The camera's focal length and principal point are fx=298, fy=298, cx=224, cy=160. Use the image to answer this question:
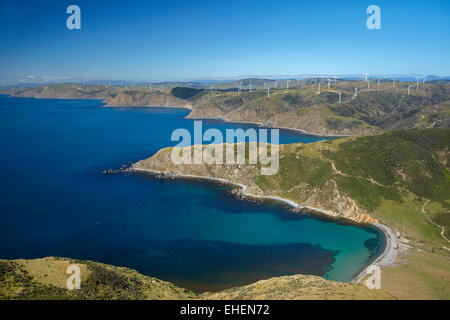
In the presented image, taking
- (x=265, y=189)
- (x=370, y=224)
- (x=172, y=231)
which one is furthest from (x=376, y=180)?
(x=172, y=231)

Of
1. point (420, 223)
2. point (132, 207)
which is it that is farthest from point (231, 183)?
point (420, 223)

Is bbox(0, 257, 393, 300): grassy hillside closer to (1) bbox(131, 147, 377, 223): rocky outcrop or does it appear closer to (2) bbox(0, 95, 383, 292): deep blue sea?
(2) bbox(0, 95, 383, 292): deep blue sea

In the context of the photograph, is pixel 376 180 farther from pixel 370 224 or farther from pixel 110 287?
pixel 110 287

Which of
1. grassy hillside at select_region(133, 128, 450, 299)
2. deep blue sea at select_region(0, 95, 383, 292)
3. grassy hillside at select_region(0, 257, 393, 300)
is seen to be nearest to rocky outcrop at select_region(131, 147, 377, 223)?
grassy hillside at select_region(133, 128, 450, 299)

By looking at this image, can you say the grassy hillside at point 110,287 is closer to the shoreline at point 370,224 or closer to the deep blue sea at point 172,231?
the deep blue sea at point 172,231
